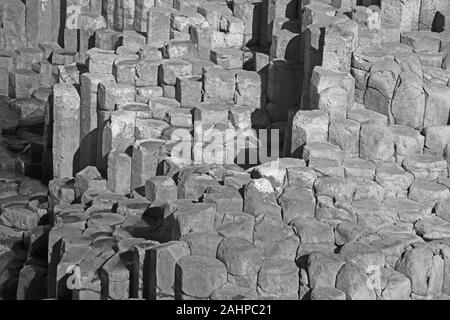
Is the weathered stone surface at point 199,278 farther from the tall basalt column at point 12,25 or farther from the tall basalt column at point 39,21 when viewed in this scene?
the tall basalt column at point 12,25

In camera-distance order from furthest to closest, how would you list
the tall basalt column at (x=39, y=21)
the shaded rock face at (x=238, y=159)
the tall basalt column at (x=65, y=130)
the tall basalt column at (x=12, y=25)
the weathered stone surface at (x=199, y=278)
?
the tall basalt column at (x=12, y=25), the tall basalt column at (x=39, y=21), the tall basalt column at (x=65, y=130), the shaded rock face at (x=238, y=159), the weathered stone surface at (x=199, y=278)

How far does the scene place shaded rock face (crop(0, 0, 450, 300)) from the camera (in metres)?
26.1

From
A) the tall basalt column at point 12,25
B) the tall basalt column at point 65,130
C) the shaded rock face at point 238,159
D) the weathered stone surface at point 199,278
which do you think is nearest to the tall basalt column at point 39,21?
the tall basalt column at point 12,25

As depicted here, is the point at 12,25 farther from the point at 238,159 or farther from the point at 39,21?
the point at 238,159

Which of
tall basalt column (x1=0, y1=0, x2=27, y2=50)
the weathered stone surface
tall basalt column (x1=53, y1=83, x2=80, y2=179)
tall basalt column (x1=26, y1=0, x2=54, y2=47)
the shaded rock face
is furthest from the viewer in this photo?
tall basalt column (x1=0, y1=0, x2=27, y2=50)

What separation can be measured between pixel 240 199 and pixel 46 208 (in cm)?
645

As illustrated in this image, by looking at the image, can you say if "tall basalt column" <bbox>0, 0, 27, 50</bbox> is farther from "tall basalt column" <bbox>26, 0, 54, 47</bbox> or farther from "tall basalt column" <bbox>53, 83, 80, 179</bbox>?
"tall basalt column" <bbox>53, 83, 80, 179</bbox>

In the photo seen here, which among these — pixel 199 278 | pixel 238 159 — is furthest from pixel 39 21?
pixel 199 278

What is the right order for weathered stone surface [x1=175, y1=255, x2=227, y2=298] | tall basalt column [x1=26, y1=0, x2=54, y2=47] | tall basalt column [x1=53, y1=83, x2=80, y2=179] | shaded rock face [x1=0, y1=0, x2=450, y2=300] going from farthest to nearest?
tall basalt column [x1=26, y1=0, x2=54, y2=47]
tall basalt column [x1=53, y1=83, x2=80, y2=179]
shaded rock face [x1=0, y1=0, x2=450, y2=300]
weathered stone surface [x1=175, y1=255, x2=227, y2=298]

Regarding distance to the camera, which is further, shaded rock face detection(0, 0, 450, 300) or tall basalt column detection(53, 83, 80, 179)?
tall basalt column detection(53, 83, 80, 179)

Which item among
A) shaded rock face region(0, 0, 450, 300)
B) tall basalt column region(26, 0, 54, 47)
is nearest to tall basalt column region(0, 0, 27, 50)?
tall basalt column region(26, 0, 54, 47)

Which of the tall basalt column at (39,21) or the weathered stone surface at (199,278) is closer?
the weathered stone surface at (199,278)

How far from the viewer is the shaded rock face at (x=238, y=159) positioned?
26.1m

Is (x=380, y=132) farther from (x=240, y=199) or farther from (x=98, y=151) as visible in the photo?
(x=98, y=151)
